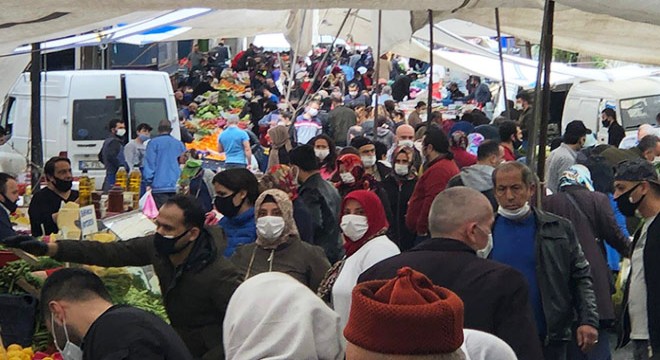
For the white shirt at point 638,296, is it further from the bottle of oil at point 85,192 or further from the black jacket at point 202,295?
the bottle of oil at point 85,192

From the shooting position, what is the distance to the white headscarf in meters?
3.48

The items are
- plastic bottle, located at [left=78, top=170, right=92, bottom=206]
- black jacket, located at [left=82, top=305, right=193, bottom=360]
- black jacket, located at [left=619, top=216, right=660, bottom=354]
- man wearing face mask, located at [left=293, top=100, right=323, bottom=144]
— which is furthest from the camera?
man wearing face mask, located at [left=293, top=100, right=323, bottom=144]

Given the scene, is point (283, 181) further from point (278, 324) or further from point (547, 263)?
point (278, 324)

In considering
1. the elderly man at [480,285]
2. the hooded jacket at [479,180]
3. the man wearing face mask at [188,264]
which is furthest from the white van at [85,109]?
the elderly man at [480,285]

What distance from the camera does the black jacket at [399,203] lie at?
1055cm

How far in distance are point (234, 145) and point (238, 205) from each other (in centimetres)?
1068

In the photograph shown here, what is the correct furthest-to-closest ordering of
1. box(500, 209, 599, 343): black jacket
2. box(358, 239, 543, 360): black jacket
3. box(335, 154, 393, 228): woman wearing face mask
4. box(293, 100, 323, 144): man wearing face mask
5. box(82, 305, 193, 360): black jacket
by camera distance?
box(293, 100, 323, 144): man wearing face mask → box(335, 154, 393, 228): woman wearing face mask → box(500, 209, 599, 343): black jacket → box(358, 239, 543, 360): black jacket → box(82, 305, 193, 360): black jacket

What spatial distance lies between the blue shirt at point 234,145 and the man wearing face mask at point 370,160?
664 centimetres

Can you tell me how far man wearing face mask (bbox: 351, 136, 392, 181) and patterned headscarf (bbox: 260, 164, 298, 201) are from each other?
78.7 inches

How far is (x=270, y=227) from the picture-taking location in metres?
6.48

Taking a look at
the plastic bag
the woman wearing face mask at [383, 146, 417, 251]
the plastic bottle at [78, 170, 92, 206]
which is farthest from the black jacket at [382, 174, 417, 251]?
the plastic bottle at [78, 170, 92, 206]

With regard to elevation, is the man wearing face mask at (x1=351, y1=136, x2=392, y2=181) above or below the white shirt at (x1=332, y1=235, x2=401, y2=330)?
below

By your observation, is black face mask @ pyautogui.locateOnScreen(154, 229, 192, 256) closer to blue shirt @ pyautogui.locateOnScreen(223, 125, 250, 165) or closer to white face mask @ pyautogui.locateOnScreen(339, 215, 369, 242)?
white face mask @ pyautogui.locateOnScreen(339, 215, 369, 242)

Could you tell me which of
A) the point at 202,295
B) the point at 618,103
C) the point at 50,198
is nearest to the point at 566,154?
the point at 50,198
